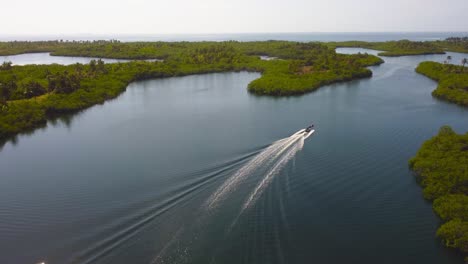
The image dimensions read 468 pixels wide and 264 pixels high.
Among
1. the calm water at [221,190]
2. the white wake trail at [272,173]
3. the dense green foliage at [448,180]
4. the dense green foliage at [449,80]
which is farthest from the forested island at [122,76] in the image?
the dense green foliage at [448,180]

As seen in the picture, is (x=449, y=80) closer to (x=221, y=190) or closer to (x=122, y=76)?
(x=221, y=190)

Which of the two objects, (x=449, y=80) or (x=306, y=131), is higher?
(x=449, y=80)

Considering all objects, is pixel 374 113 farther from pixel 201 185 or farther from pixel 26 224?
pixel 26 224

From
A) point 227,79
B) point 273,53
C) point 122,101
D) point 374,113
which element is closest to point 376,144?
point 374,113

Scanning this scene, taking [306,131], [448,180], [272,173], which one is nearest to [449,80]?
[306,131]

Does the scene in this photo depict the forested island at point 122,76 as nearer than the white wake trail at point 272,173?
No

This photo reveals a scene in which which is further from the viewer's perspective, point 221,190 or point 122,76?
point 122,76

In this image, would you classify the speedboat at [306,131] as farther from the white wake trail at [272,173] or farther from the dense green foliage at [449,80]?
the dense green foliage at [449,80]
